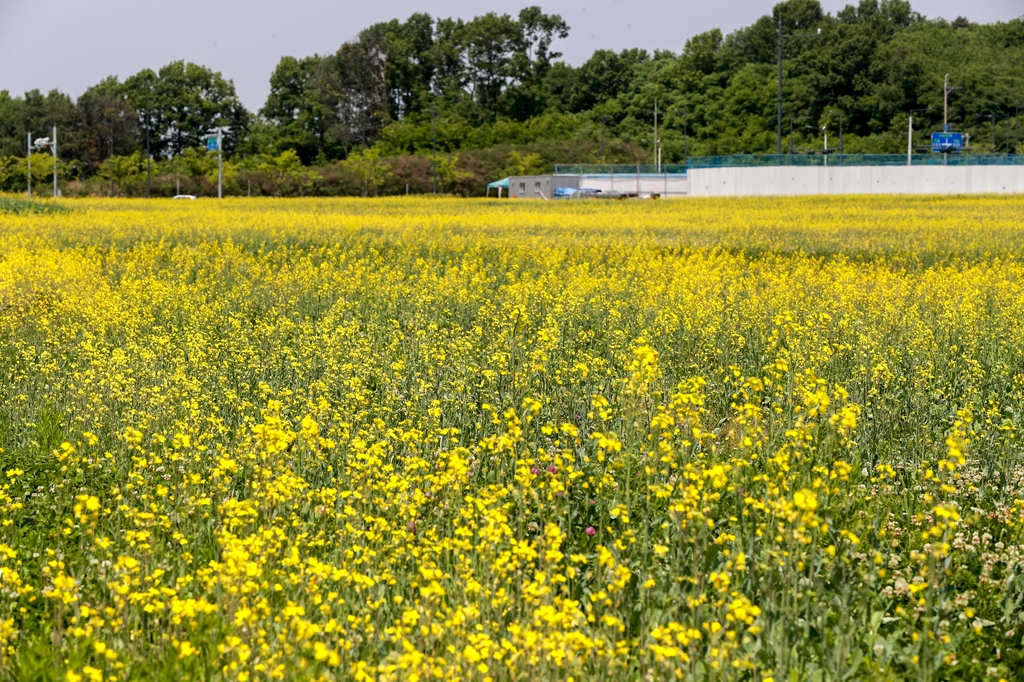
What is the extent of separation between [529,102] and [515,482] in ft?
370

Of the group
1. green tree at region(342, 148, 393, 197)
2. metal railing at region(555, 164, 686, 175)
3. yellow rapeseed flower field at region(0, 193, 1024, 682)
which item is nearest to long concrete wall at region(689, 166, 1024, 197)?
metal railing at region(555, 164, 686, 175)

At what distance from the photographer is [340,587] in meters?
4.30

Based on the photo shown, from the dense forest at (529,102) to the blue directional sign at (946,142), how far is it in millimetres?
9843

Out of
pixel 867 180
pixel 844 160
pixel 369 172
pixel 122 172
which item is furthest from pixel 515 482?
pixel 122 172

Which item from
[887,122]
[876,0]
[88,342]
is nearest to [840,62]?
[887,122]

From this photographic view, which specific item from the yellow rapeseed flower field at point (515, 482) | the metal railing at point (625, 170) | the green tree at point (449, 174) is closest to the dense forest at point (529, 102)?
the green tree at point (449, 174)

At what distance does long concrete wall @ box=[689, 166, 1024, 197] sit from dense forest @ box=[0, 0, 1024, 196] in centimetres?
2195

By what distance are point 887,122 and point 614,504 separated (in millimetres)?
101698

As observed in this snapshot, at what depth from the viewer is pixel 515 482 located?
18.5ft

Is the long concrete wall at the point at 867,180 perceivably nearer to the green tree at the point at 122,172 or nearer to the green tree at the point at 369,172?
the green tree at the point at 369,172

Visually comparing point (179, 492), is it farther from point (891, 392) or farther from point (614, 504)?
point (891, 392)

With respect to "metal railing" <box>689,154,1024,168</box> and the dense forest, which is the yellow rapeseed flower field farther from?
the dense forest

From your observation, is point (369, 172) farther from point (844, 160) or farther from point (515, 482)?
point (515, 482)

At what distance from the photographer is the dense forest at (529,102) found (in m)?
93.2
